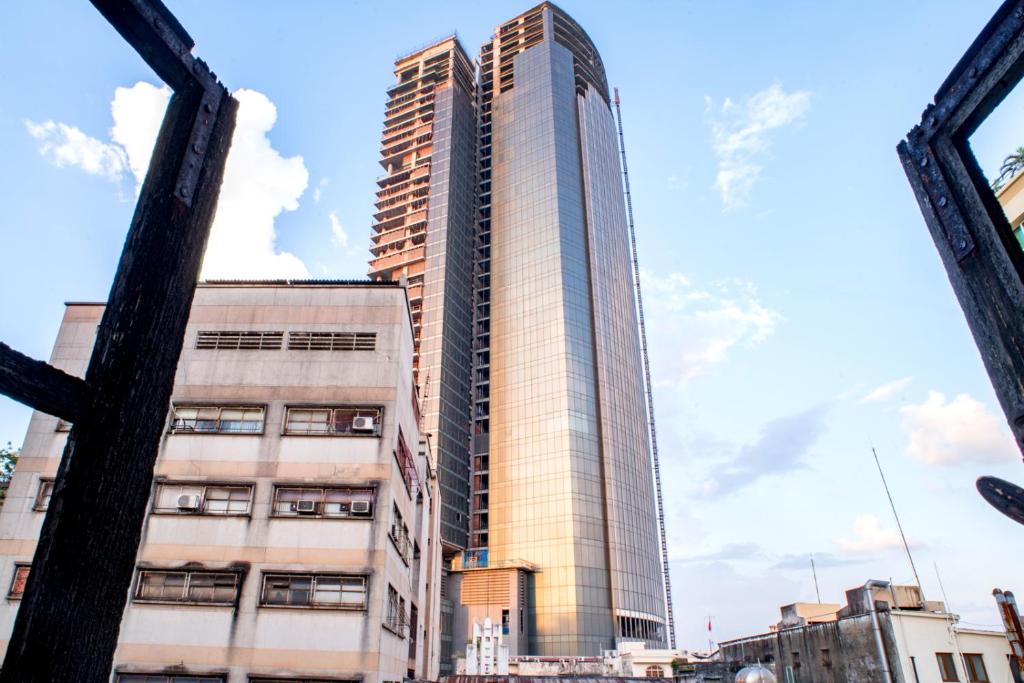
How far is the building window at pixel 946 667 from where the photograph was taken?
86.4ft

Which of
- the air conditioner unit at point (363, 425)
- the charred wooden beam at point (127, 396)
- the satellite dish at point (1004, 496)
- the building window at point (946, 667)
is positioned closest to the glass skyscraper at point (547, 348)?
the building window at point (946, 667)

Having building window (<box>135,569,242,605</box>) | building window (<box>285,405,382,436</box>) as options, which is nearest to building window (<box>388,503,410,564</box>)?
building window (<box>285,405,382,436</box>)

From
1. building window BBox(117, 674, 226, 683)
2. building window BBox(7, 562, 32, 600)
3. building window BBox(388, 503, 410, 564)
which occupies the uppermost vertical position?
building window BBox(388, 503, 410, 564)

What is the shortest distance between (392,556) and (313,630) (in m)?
3.99

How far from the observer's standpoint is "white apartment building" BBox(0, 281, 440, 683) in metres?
21.3

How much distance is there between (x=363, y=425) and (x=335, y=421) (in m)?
1.20

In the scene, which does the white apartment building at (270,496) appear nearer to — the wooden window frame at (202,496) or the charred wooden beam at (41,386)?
the wooden window frame at (202,496)

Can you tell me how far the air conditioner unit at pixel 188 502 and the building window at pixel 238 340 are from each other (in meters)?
5.97

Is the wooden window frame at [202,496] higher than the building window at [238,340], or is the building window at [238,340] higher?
the building window at [238,340]

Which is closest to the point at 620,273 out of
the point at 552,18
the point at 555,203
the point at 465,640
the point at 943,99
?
the point at 555,203

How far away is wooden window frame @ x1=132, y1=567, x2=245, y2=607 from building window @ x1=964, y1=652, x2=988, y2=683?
29.4 metres

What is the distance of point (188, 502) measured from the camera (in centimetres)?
2288

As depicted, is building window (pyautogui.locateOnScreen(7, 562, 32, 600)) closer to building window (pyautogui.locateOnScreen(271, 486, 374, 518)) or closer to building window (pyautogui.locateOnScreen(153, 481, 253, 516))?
building window (pyautogui.locateOnScreen(153, 481, 253, 516))

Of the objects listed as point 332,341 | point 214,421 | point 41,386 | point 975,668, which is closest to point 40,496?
point 214,421
